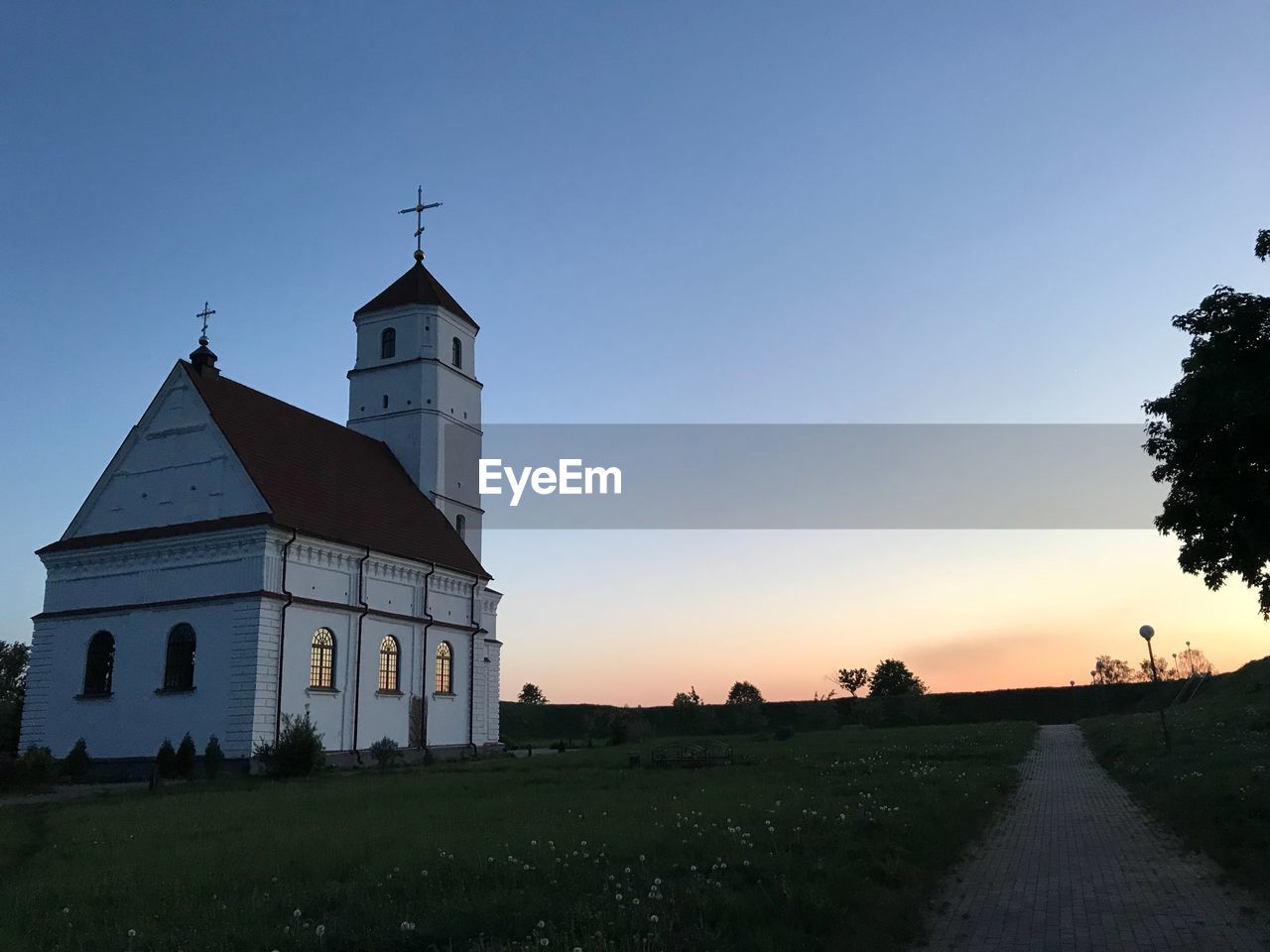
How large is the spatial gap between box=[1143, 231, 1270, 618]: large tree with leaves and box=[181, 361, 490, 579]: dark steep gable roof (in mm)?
26068

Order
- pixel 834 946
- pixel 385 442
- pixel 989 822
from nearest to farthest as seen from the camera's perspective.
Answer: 1. pixel 834 946
2. pixel 989 822
3. pixel 385 442

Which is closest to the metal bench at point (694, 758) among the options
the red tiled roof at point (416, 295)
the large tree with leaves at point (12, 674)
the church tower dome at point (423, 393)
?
the church tower dome at point (423, 393)

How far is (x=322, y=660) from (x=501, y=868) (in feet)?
82.2

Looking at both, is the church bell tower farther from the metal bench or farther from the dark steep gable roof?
the metal bench

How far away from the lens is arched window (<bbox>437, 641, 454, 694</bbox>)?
40.1 metres

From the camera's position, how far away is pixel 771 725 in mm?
63969

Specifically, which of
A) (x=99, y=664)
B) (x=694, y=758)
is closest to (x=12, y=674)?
(x=99, y=664)

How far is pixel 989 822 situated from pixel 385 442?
35.6 m

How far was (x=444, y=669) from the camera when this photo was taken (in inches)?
1597

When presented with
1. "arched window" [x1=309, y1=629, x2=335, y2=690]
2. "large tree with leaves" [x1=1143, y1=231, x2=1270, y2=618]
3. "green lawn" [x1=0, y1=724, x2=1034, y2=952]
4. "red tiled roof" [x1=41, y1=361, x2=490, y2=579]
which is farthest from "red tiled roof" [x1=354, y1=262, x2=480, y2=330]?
"large tree with leaves" [x1=1143, y1=231, x2=1270, y2=618]

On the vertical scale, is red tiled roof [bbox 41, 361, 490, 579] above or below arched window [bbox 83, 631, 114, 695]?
above

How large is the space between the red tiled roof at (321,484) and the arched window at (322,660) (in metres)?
3.45

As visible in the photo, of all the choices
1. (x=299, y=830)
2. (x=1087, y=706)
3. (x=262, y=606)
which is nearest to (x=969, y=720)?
(x=1087, y=706)

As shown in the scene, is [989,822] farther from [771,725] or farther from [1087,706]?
[1087,706]
